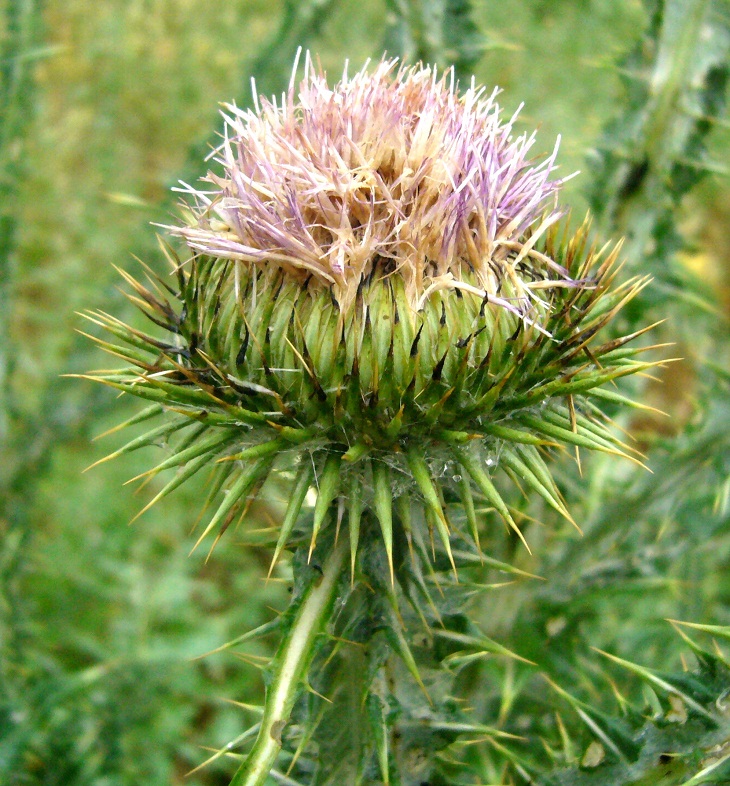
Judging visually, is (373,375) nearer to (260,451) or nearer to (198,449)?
(260,451)

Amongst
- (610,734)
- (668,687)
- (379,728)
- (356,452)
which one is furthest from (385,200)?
(610,734)

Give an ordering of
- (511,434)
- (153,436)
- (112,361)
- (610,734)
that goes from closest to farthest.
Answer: (511,434)
(153,436)
(610,734)
(112,361)

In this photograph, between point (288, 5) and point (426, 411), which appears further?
point (288, 5)

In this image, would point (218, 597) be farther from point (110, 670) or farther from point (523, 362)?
point (523, 362)

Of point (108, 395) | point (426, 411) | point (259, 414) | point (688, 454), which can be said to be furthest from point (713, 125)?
point (108, 395)

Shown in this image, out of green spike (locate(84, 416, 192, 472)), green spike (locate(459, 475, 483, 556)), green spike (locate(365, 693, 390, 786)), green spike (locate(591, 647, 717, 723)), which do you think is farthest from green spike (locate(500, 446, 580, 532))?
green spike (locate(84, 416, 192, 472))

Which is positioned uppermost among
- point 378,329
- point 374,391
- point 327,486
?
point 378,329
